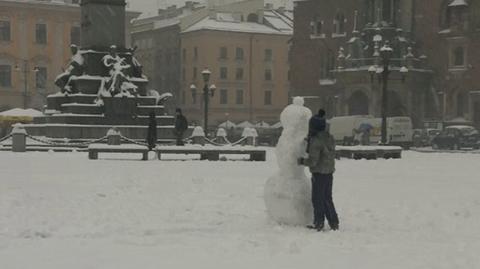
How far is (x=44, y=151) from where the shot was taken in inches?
1195

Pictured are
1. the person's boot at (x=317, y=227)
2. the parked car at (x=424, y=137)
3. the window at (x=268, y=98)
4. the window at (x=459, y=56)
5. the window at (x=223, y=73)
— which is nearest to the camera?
the person's boot at (x=317, y=227)

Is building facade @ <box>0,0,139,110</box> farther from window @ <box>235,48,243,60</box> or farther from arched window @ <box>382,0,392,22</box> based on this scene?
arched window @ <box>382,0,392,22</box>

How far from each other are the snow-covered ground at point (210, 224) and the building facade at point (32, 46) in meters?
60.5

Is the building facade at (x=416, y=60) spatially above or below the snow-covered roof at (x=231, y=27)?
below

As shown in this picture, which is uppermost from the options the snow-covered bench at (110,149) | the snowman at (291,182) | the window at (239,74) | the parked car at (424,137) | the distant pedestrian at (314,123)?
the window at (239,74)

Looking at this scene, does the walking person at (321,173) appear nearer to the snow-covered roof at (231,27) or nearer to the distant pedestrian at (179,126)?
the distant pedestrian at (179,126)

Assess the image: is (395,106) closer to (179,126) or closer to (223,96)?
(223,96)

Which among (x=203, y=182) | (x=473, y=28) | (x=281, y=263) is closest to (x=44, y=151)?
(x=203, y=182)

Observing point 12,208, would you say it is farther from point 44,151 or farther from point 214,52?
point 214,52

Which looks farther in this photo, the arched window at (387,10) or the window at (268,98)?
the window at (268,98)

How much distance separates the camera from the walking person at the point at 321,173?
35.7 ft

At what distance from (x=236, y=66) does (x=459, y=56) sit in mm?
31841

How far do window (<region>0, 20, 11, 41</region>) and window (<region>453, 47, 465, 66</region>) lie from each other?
135 feet

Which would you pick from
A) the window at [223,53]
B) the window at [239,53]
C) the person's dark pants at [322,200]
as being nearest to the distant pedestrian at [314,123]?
the person's dark pants at [322,200]
